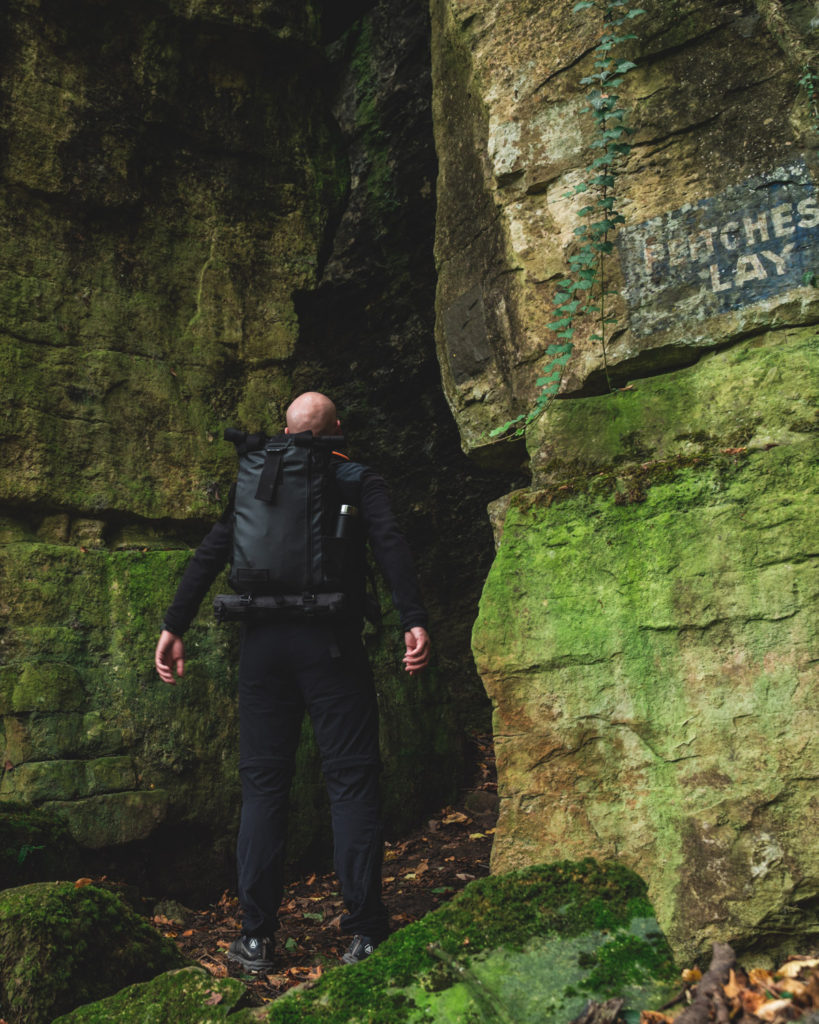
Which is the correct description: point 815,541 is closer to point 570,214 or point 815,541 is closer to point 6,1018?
point 570,214

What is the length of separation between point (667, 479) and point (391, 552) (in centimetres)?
124

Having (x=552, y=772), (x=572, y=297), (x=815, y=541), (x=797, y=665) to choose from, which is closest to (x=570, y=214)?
(x=572, y=297)

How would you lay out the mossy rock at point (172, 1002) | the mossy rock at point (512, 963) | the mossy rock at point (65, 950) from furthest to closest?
the mossy rock at point (65, 950) → the mossy rock at point (172, 1002) → the mossy rock at point (512, 963)

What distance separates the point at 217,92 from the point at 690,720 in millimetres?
5469

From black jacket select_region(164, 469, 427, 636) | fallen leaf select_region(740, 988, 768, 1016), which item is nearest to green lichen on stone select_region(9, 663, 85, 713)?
black jacket select_region(164, 469, 427, 636)

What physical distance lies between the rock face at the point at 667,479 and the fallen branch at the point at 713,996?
0.74 metres

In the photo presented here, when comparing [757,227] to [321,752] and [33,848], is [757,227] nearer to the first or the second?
[321,752]

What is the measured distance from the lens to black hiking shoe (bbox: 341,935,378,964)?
10.8ft

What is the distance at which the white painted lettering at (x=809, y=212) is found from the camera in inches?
127

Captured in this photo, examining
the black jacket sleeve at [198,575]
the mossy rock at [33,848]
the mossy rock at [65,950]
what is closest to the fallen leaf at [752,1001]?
the mossy rock at [65,950]

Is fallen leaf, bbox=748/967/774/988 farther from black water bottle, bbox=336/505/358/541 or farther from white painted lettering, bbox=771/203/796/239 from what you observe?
white painted lettering, bbox=771/203/796/239

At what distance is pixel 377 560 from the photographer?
3.74 m

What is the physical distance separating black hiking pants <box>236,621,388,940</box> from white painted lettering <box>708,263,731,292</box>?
2.16 metres

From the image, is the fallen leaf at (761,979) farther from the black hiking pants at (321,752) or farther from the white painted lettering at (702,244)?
the white painted lettering at (702,244)
